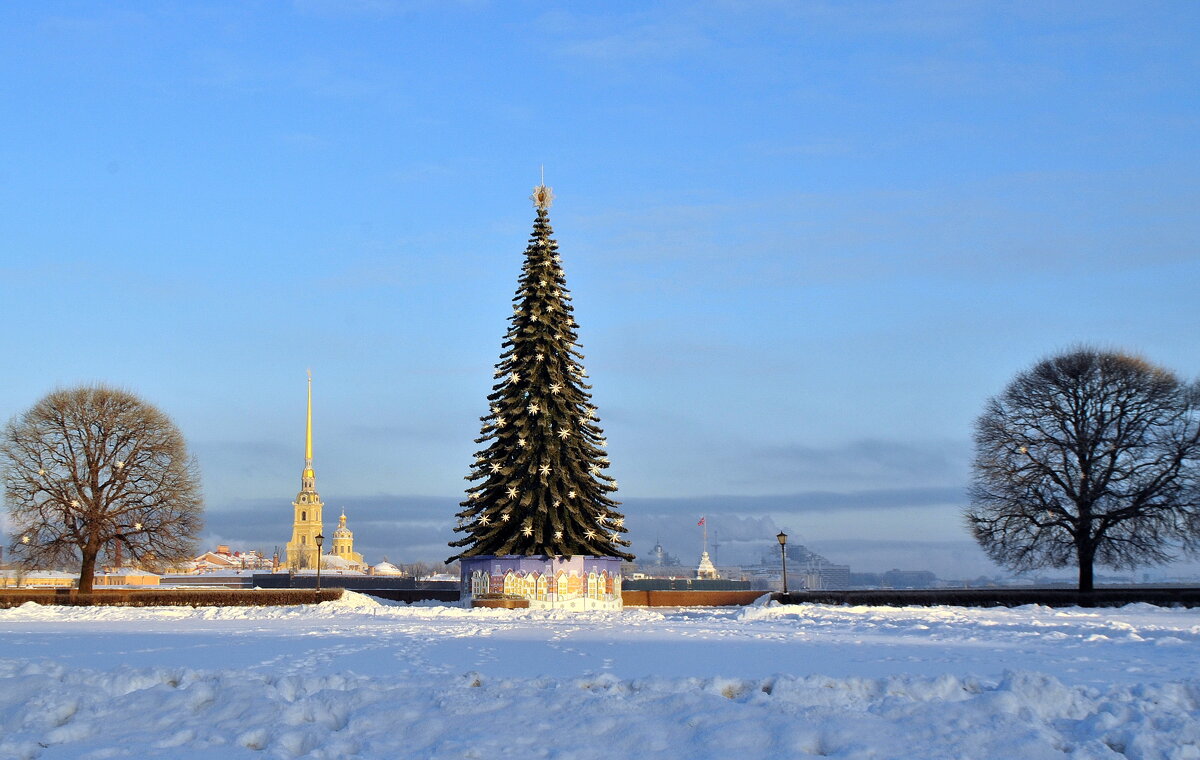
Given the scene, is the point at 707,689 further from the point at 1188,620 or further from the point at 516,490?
the point at 516,490

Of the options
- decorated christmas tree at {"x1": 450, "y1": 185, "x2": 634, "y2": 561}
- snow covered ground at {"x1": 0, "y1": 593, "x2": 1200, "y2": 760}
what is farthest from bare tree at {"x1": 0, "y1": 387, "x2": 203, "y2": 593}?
snow covered ground at {"x1": 0, "y1": 593, "x2": 1200, "y2": 760}

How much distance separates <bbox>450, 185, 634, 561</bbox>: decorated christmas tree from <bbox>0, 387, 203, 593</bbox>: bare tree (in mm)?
17134

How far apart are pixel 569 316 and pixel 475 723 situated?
30.3 metres

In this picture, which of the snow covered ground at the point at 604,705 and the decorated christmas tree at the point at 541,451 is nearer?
the snow covered ground at the point at 604,705

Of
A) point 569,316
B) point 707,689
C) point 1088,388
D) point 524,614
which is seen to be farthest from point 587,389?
point 707,689

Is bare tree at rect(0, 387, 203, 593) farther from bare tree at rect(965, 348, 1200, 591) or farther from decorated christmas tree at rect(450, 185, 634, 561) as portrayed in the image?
bare tree at rect(965, 348, 1200, 591)

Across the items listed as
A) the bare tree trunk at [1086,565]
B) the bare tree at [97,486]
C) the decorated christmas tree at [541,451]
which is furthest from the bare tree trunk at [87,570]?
the bare tree trunk at [1086,565]

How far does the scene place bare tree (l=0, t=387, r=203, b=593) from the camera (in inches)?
1847

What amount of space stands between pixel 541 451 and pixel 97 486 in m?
23.0

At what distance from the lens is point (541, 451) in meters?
38.5

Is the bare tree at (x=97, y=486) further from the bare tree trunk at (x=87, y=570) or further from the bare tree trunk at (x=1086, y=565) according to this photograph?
the bare tree trunk at (x=1086, y=565)

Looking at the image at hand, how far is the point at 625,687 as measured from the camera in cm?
1227

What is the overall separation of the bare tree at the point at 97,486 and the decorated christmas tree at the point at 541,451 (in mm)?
17134

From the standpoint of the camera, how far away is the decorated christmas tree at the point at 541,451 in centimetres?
3809
